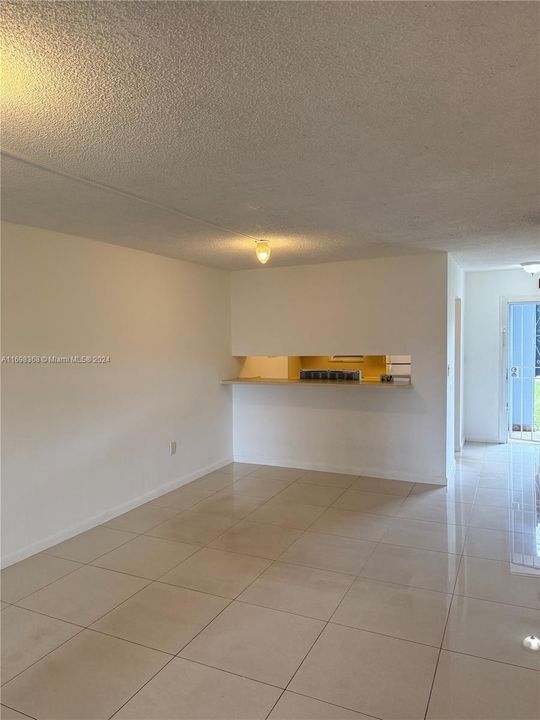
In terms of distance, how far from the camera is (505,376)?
6805 mm

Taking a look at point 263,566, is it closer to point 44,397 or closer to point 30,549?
point 30,549

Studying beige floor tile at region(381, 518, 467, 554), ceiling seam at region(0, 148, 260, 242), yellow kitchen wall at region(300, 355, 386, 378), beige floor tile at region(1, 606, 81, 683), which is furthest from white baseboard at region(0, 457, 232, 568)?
ceiling seam at region(0, 148, 260, 242)

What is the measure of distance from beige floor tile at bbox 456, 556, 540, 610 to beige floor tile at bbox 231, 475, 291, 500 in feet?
6.68

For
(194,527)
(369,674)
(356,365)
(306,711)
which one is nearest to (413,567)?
(369,674)

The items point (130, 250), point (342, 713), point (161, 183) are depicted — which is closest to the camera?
point (342, 713)

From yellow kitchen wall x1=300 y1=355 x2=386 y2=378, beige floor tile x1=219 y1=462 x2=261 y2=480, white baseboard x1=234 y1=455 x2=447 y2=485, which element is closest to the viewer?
white baseboard x1=234 y1=455 x2=447 y2=485

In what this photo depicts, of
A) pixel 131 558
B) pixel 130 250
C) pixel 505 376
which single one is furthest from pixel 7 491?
pixel 505 376

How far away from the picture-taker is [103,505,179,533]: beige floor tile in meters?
4.03

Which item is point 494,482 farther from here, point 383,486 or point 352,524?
point 352,524

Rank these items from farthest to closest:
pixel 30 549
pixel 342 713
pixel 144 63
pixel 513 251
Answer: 1. pixel 513 251
2. pixel 30 549
3. pixel 342 713
4. pixel 144 63

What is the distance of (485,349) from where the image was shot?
6.89 m

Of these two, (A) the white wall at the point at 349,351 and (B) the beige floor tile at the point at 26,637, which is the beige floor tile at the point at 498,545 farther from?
(B) the beige floor tile at the point at 26,637

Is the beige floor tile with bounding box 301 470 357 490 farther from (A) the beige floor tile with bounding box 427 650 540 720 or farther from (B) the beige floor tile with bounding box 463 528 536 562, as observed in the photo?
(A) the beige floor tile with bounding box 427 650 540 720

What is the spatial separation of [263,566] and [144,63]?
2.95 m
